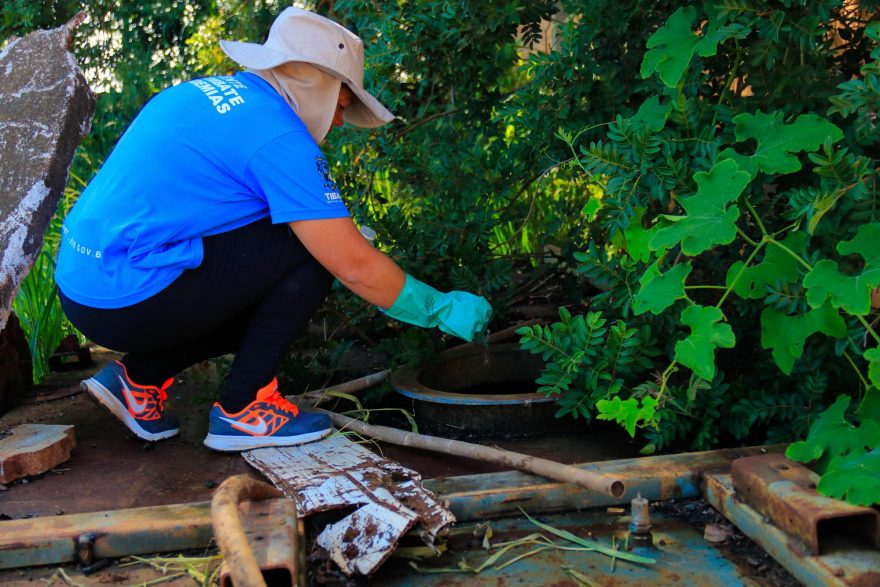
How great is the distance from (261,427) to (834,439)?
1572 millimetres

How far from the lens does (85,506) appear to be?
2318mm

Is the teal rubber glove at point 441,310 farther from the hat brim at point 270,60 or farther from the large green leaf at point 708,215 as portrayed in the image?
the large green leaf at point 708,215

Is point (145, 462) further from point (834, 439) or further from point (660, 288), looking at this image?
point (834, 439)

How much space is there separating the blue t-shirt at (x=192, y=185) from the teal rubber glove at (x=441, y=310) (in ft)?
1.12

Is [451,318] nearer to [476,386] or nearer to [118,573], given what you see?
[476,386]

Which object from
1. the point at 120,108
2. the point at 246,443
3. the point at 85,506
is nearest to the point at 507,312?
the point at 246,443

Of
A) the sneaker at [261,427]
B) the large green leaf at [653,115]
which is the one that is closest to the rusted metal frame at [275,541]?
the sneaker at [261,427]

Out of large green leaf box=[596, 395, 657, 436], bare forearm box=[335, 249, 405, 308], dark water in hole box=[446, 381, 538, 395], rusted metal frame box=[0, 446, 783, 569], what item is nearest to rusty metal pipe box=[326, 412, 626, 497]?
rusted metal frame box=[0, 446, 783, 569]

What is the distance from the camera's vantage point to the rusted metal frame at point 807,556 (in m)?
1.65

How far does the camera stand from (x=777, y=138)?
2.10m

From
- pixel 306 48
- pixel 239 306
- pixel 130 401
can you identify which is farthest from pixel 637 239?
pixel 130 401

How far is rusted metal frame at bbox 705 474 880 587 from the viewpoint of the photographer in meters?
1.65

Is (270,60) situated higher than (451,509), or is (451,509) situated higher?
(270,60)

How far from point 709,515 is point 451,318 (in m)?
0.96
